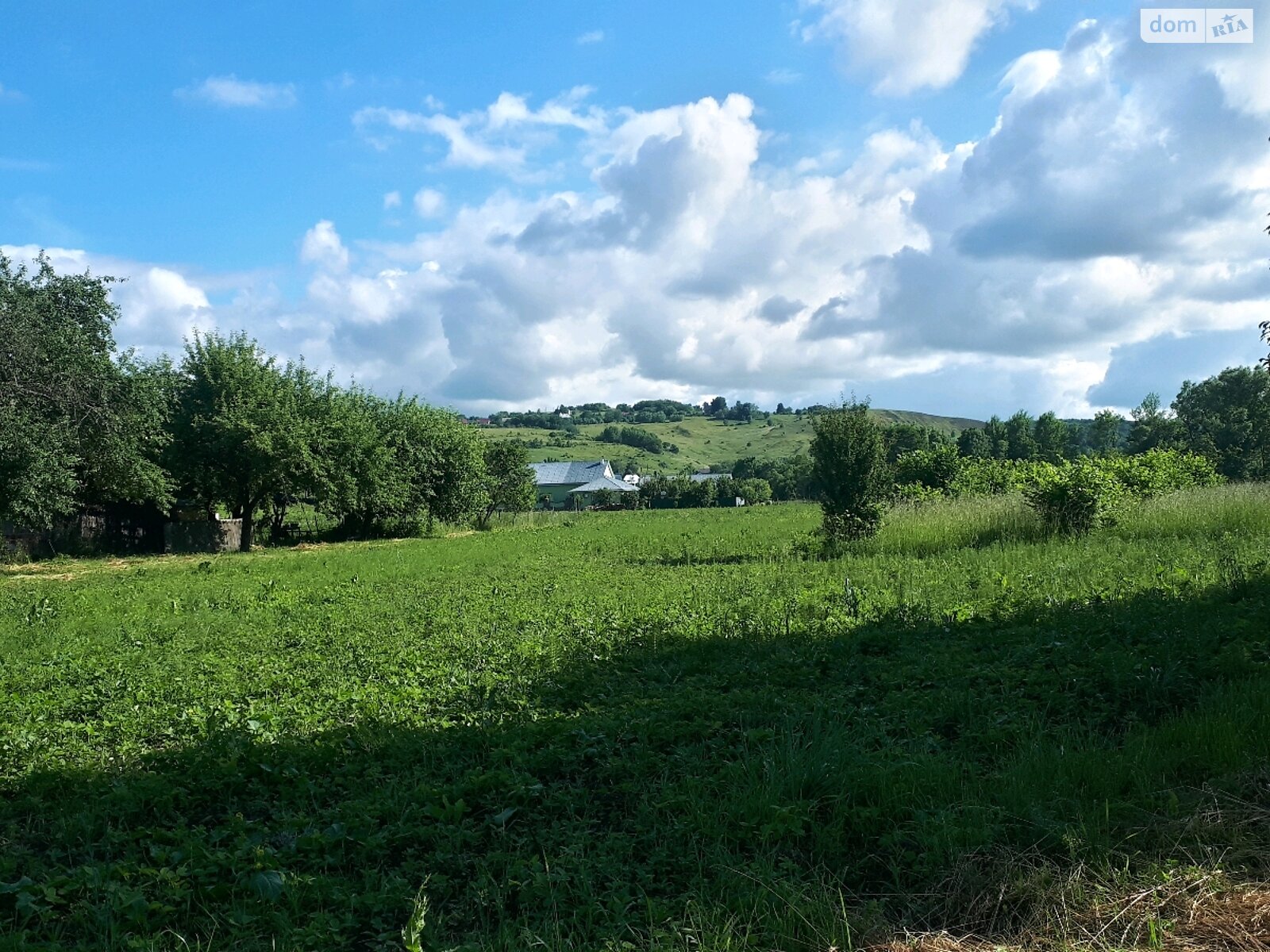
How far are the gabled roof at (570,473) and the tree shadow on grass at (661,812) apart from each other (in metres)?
97.0

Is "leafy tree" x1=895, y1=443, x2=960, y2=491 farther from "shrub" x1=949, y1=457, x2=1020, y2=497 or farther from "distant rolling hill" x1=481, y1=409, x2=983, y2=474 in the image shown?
"distant rolling hill" x1=481, y1=409, x2=983, y2=474

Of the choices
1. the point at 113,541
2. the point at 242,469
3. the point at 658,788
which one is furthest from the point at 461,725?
the point at 113,541

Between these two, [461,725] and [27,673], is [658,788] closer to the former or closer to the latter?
[461,725]

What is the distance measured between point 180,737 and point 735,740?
4297 millimetres

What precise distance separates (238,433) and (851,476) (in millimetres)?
21997

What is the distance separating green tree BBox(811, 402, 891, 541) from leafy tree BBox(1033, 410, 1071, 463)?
75.2m

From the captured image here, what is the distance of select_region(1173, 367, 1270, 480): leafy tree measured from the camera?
57.0m

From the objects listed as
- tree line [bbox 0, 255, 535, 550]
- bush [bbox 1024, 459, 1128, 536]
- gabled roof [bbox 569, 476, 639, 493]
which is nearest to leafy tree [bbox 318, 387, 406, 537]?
tree line [bbox 0, 255, 535, 550]

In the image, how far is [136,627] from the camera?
11.4 m

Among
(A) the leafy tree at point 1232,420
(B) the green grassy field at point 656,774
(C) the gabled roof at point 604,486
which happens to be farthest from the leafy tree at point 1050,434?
(B) the green grassy field at point 656,774

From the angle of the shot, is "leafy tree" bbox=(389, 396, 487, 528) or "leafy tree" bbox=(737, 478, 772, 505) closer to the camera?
"leafy tree" bbox=(389, 396, 487, 528)

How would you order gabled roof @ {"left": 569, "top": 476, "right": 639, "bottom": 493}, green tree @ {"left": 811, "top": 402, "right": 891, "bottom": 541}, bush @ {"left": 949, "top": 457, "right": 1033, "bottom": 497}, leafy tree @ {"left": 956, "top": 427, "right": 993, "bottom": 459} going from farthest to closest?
gabled roof @ {"left": 569, "top": 476, "right": 639, "bottom": 493}
leafy tree @ {"left": 956, "top": 427, "right": 993, "bottom": 459}
bush @ {"left": 949, "top": 457, "right": 1033, "bottom": 497}
green tree @ {"left": 811, "top": 402, "right": 891, "bottom": 541}

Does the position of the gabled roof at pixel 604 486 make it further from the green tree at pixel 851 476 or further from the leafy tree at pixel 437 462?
the green tree at pixel 851 476

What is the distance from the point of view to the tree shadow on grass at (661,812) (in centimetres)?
360
